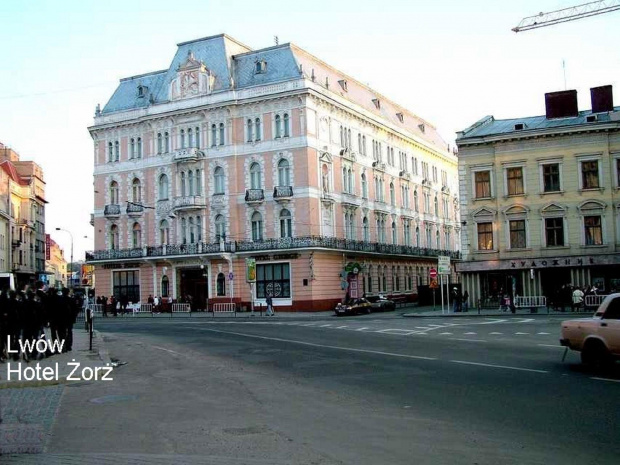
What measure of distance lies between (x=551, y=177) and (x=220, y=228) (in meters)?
26.5

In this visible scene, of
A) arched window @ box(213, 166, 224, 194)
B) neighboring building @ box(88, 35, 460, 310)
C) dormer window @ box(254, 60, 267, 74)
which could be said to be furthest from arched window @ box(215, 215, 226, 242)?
dormer window @ box(254, 60, 267, 74)

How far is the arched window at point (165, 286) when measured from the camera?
203 ft

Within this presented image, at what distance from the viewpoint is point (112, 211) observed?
64.4 metres

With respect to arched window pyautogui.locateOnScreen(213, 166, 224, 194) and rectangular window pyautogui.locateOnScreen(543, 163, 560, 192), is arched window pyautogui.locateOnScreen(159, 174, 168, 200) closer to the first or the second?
arched window pyautogui.locateOnScreen(213, 166, 224, 194)

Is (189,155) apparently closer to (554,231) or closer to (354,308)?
(354,308)

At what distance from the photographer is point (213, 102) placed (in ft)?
193

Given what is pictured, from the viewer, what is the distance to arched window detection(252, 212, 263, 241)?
57438mm

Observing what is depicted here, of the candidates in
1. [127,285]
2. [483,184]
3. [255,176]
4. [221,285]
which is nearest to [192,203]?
[255,176]

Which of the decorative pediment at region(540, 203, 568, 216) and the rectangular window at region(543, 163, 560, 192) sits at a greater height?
the rectangular window at region(543, 163, 560, 192)

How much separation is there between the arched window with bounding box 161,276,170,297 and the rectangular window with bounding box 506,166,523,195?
30222 millimetres

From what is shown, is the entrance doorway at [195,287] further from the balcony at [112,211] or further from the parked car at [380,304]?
the parked car at [380,304]

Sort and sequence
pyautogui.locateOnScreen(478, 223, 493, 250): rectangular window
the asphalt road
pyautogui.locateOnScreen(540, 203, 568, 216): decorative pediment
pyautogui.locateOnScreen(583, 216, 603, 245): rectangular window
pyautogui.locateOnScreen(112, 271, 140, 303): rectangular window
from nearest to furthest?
1. the asphalt road
2. pyautogui.locateOnScreen(583, 216, 603, 245): rectangular window
3. pyautogui.locateOnScreen(540, 203, 568, 216): decorative pediment
4. pyautogui.locateOnScreen(478, 223, 493, 250): rectangular window
5. pyautogui.locateOnScreen(112, 271, 140, 303): rectangular window

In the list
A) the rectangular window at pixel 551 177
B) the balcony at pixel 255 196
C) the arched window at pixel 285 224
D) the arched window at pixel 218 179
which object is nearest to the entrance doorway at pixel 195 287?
the arched window at pixel 218 179

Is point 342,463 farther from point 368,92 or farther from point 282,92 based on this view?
point 368,92
